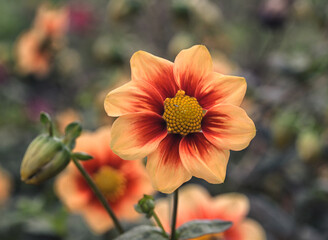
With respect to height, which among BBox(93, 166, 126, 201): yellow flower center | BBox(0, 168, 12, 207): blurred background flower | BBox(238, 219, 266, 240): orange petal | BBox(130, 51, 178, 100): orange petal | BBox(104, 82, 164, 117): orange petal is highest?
BBox(130, 51, 178, 100): orange petal

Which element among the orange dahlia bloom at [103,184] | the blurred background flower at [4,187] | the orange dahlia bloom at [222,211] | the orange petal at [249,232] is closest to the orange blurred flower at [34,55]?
the blurred background flower at [4,187]

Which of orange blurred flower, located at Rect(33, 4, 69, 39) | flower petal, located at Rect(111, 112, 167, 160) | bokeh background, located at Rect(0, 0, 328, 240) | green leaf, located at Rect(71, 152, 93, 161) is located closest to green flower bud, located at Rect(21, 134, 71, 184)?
green leaf, located at Rect(71, 152, 93, 161)

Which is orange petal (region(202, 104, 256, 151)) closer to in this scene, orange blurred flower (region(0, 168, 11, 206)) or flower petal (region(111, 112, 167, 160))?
flower petal (region(111, 112, 167, 160))

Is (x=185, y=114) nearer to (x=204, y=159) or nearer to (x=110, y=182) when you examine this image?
(x=204, y=159)

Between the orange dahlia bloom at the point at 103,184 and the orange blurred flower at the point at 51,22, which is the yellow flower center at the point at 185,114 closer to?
the orange dahlia bloom at the point at 103,184

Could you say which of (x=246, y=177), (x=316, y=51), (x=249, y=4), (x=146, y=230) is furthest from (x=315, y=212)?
(x=249, y=4)

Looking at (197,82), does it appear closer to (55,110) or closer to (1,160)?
(1,160)
